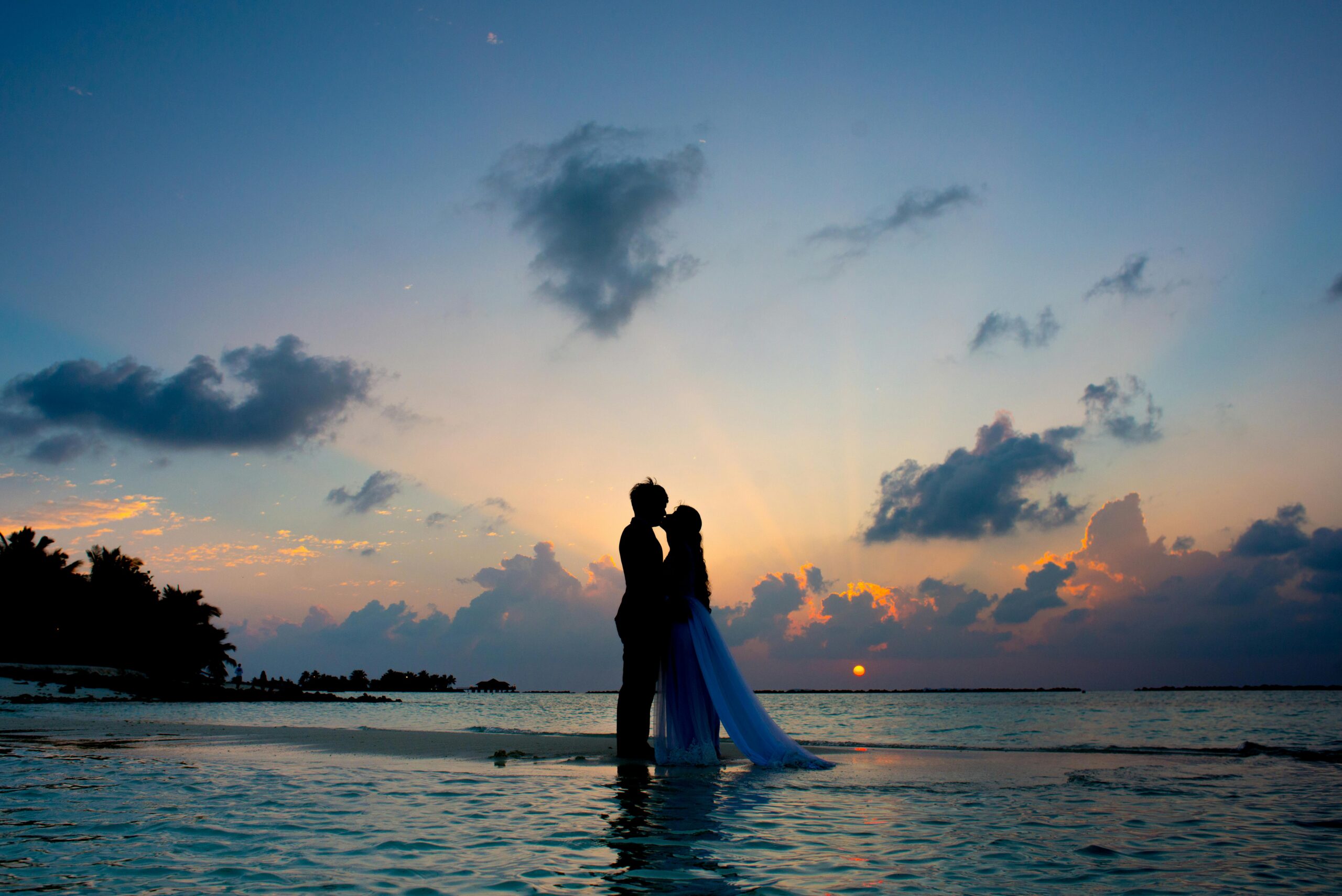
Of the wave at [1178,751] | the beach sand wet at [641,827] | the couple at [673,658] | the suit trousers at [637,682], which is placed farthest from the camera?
the wave at [1178,751]

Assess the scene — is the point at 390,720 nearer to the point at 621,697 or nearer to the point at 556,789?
the point at 621,697

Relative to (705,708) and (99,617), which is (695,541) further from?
(99,617)

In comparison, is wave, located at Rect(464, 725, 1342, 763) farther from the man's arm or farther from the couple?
the man's arm

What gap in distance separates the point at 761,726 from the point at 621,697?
1.63 m

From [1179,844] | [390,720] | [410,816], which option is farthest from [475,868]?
[390,720]

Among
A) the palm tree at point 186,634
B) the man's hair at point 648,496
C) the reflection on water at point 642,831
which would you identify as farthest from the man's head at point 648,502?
the palm tree at point 186,634

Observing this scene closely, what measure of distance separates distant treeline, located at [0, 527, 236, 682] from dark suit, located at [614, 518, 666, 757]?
55240mm

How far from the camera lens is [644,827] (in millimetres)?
4848

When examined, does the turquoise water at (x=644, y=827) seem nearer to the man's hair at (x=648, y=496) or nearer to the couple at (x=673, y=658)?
the couple at (x=673, y=658)

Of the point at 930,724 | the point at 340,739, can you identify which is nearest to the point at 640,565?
the point at 340,739

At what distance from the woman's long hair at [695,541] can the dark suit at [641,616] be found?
0.32 meters

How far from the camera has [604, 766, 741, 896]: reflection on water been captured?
11.4 feet

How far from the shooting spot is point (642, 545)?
363 inches

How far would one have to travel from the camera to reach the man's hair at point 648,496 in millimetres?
9266
